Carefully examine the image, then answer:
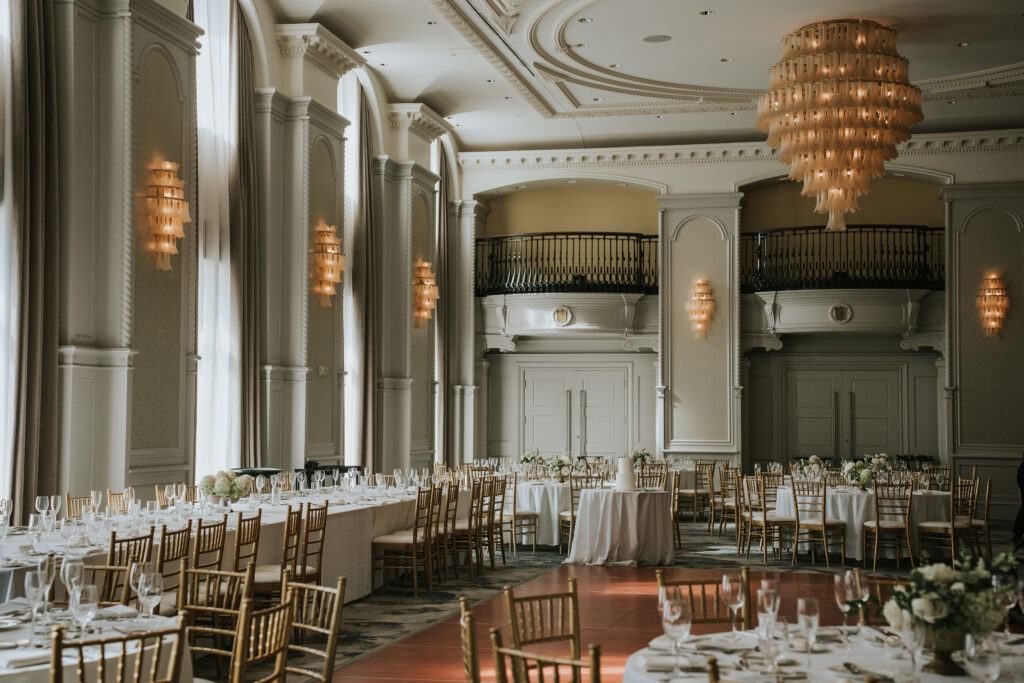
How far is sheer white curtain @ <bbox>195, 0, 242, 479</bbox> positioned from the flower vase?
8524 mm

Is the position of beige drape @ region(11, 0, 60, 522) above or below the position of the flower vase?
above

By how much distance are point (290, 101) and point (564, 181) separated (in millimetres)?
7240

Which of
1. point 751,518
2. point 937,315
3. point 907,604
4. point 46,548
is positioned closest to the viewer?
point 907,604

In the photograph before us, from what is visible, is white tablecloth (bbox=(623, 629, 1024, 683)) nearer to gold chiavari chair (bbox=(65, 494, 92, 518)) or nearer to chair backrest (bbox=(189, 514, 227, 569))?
chair backrest (bbox=(189, 514, 227, 569))

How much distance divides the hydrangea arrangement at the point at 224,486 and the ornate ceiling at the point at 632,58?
5.67 meters

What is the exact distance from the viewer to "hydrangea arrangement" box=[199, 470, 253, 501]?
7945 mm

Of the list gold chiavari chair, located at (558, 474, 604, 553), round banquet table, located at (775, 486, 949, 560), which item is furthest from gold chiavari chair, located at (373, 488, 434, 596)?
round banquet table, located at (775, 486, 949, 560)

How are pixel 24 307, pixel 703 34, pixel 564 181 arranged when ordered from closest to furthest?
pixel 24 307
pixel 703 34
pixel 564 181

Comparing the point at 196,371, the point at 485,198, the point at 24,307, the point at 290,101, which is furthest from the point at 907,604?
the point at 485,198

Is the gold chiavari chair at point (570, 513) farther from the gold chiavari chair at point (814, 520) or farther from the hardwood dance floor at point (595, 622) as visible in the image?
the gold chiavari chair at point (814, 520)

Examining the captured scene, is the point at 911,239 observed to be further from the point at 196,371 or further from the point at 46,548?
the point at 46,548

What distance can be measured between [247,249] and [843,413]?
10997 mm

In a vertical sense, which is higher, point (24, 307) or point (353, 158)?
point (353, 158)

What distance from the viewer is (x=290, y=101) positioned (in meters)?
12.1
